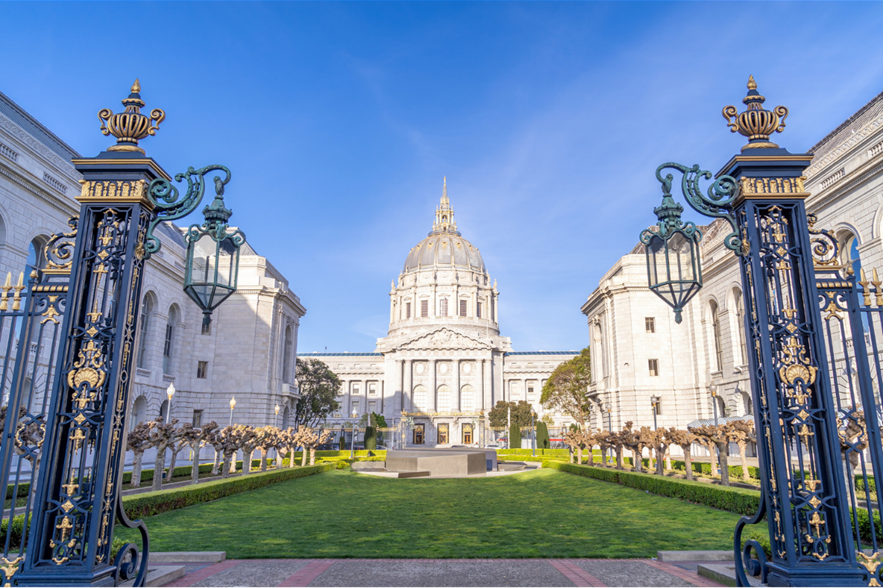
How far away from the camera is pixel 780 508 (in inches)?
253

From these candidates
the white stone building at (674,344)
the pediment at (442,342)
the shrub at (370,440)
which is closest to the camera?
the white stone building at (674,344)

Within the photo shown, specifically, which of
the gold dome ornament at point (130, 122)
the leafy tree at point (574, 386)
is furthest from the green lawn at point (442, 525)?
the leafy tree at point (574, 386)

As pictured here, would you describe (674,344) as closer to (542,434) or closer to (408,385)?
(542,434)

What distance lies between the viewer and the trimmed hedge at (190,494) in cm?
1405

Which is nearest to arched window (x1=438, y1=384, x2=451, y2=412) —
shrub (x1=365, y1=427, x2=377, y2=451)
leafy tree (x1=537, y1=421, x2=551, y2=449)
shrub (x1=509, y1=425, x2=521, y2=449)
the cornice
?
leafy tree (x1=537, y1=421, x2=551, y2=449)

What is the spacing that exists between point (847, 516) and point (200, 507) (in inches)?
628

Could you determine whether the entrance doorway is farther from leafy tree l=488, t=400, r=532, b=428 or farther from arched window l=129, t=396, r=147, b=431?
arched window l=129, t=396, r=147, b=431

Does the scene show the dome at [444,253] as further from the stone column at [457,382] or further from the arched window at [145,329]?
the arched window at [145,329]

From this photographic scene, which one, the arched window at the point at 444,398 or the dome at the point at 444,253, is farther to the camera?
the dome at the point at 444,253

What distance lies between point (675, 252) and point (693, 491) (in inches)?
479

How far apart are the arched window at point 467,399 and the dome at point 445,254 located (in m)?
29.8

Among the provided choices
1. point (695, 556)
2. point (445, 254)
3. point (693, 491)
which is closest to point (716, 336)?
point (693, 491)

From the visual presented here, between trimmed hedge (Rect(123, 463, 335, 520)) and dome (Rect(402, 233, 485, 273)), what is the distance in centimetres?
9020

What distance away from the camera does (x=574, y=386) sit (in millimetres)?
65438
